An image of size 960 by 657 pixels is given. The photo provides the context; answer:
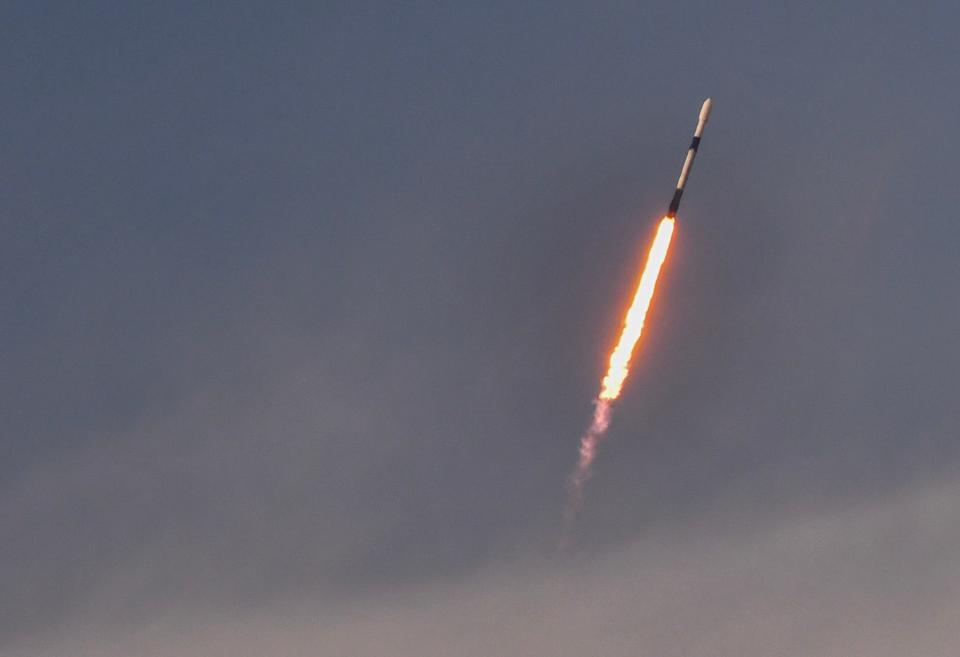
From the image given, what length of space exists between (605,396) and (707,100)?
2587 centimetres

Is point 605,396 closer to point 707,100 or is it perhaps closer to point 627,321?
point 627,321

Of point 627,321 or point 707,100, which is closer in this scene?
point 707,100

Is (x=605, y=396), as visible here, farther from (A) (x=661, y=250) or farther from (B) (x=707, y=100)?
(B) (x=707, y=100)

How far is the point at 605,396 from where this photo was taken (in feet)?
557

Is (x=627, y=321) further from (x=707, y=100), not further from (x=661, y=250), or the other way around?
(x=707, y=100)

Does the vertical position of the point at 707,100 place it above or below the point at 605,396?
above

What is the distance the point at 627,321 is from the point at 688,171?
61.8 feet

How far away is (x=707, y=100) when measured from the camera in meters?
155

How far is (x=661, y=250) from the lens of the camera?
162 metres

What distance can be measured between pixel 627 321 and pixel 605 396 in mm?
5792

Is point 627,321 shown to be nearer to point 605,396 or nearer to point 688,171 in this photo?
point 605,396

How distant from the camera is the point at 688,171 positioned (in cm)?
15300

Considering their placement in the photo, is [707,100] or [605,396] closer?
[707,100]

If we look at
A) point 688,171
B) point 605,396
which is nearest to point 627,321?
point 605,396
